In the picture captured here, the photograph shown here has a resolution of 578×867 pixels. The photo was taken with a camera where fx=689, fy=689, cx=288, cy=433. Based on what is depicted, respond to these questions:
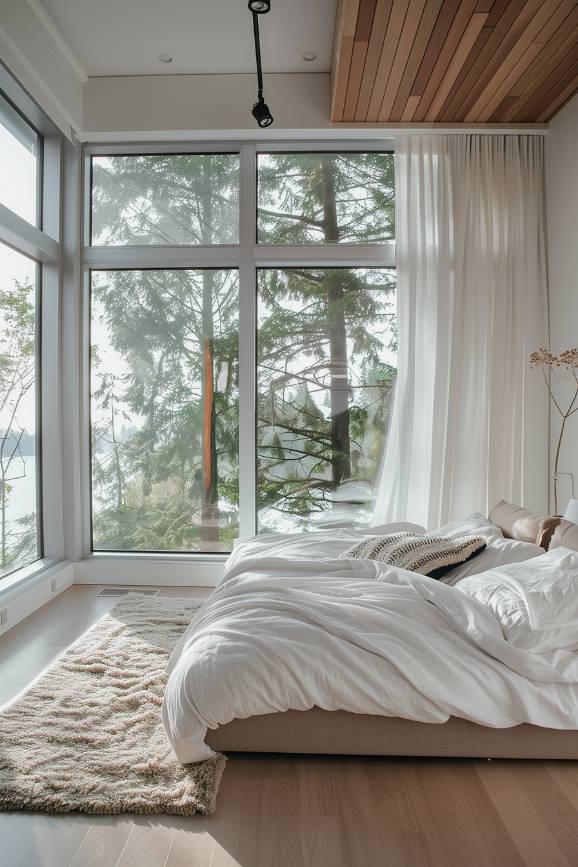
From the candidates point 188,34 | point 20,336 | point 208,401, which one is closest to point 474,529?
point 208,401

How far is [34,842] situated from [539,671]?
5.32ft

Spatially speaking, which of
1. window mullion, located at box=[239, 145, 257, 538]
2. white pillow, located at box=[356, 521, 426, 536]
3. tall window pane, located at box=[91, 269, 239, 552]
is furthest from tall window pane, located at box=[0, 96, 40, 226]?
white pillow, located at box=[356, 521, 426, 536]

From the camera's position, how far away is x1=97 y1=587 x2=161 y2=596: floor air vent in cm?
467

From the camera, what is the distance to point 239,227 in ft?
16.5

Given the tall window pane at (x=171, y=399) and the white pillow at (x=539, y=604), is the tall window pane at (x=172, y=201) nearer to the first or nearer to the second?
the tall window pane at (x=171, y=399)

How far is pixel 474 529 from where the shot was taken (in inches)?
141

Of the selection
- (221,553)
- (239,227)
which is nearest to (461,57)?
(239,227)

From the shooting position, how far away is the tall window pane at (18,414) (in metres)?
4.19

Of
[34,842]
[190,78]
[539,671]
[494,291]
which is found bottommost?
[34,842]

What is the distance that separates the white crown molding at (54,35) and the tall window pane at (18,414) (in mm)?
1306

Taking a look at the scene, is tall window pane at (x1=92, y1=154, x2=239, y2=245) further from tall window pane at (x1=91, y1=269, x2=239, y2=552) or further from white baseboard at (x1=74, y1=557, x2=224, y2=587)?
white baseboard at (x1=74, y1=557, x2=224, y2=587)

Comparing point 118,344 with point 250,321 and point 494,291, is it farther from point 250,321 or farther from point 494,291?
point 494,291

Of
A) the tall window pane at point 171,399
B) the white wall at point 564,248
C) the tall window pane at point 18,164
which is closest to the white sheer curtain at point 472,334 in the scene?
the white wall at point 564,248

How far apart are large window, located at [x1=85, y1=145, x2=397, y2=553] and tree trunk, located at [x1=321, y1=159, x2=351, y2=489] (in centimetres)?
1
